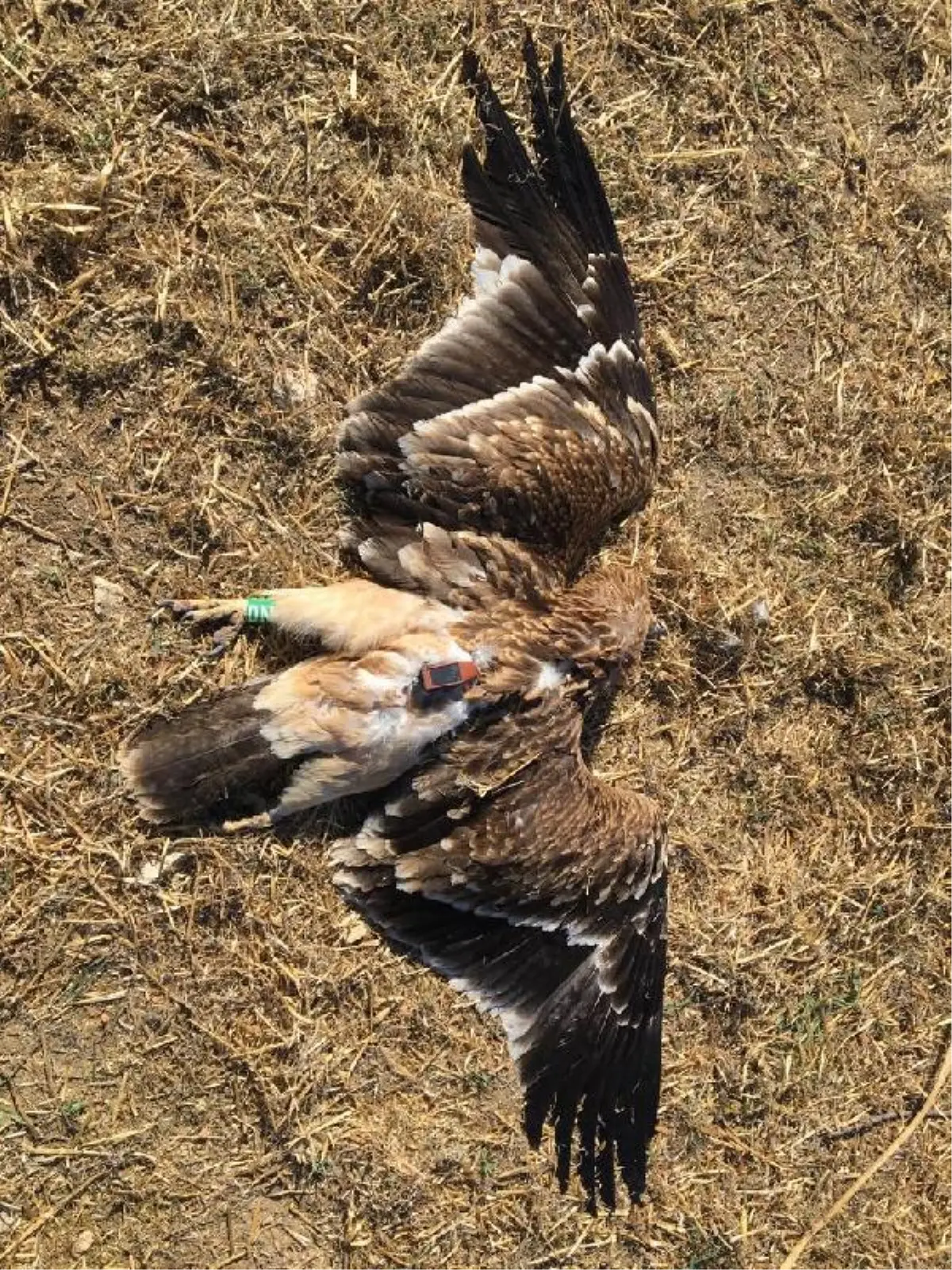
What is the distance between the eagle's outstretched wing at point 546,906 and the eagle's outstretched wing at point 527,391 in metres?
0.70

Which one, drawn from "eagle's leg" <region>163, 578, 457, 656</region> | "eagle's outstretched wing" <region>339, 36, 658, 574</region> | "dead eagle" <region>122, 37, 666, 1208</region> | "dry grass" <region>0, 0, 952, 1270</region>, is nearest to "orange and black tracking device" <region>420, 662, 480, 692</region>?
"dead eagle" <region>122, 37, 666, 1208</region>

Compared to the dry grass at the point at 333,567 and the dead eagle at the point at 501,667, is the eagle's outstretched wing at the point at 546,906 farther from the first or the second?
the dry grass at the point at 333,567

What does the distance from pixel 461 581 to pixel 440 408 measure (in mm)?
571

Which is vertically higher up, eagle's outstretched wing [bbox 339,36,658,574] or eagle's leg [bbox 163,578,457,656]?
eagle's outstretched wing [bbox 339,36,658,574]

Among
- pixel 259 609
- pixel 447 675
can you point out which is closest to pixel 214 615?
pixel 259 609

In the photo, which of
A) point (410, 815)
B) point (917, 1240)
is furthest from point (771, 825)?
point (917, 1240)

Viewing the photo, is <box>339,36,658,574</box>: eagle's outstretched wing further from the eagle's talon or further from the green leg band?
the eagle's talon

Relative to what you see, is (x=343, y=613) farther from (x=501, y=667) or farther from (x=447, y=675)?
(x=501, y=667)

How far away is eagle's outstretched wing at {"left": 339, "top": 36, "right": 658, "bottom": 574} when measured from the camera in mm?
3281

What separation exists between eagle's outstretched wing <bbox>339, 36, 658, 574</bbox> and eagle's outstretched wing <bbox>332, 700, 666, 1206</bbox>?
70 cm

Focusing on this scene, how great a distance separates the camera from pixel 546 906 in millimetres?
3426

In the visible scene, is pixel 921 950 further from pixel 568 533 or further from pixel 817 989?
pixel 568 533

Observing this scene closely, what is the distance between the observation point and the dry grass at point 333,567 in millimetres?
3520

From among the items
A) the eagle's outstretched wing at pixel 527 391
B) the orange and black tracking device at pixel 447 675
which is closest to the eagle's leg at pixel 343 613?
the orange and black tracking device at pixel 447 675
